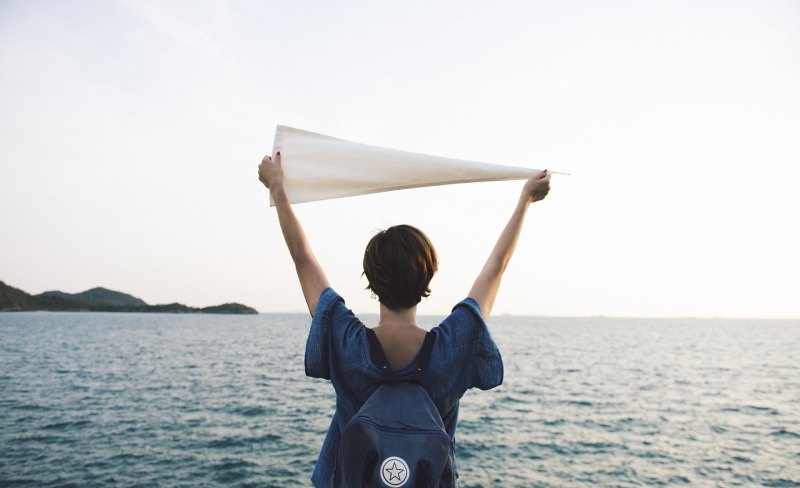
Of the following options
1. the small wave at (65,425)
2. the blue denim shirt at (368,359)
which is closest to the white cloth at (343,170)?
the blue denim shirt at (368,359)

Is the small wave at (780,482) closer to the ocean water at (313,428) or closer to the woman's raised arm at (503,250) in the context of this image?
the ocean water at (313,428)

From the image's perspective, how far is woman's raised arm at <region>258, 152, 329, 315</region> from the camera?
185cm

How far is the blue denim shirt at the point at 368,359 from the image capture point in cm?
162

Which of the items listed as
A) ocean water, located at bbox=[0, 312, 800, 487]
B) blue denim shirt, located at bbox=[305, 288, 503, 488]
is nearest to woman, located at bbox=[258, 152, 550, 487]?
blue denim shirt, located at bbox=[305, 288, 503, 488]

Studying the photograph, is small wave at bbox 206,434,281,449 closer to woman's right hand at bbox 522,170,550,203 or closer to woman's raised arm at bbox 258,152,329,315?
Answer: woman's raised arm at bbox 258,152,329,315

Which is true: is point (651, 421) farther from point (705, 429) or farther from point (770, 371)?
point (770, 371)

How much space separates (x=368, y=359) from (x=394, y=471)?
13.8 inches

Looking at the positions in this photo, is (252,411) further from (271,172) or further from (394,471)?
(394,471)

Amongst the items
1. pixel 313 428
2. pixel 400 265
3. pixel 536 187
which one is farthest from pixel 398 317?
pixel 313 428

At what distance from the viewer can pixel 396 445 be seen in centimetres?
145

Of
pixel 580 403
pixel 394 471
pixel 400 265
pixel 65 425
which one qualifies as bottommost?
pixel 65 425

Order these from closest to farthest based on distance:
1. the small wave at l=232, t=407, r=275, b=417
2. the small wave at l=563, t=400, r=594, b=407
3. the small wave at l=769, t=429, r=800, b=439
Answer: the small wave at l=769, t=429, r=800, b=439 → the small wave at l=232, t=407, r=275, b=417 → the small wave at l=563, t=400, r=594, b=407

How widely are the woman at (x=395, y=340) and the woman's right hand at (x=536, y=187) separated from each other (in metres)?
0.58

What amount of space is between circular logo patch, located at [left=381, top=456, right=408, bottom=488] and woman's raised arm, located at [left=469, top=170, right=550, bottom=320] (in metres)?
0.63
